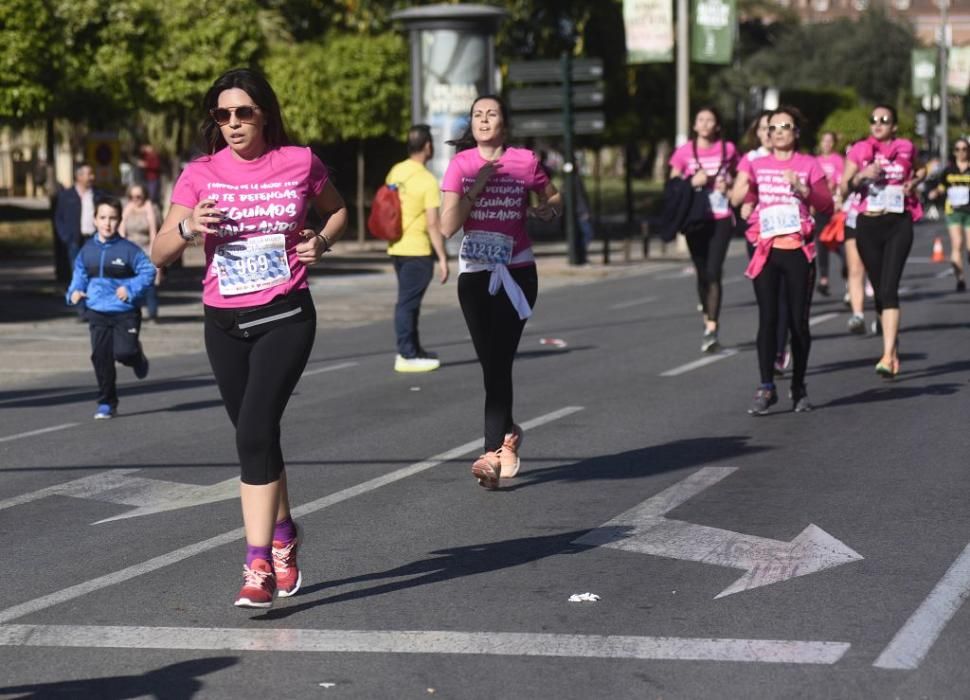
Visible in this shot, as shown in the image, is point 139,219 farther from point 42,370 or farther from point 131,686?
point 131,686

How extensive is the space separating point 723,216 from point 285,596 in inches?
379

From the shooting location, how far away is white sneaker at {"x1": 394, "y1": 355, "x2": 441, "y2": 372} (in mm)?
14602

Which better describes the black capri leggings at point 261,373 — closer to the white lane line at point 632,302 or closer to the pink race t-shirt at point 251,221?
the pink race t-shirt at point 251,221

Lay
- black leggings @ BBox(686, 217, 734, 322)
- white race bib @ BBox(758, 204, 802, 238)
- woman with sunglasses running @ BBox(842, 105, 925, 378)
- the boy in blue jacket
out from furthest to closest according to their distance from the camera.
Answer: black leggings @ BBox(686, 217, 734, 322) < woman with sunglasses running @ BBox(842, 105, 925, 378) < the boy in blue jacket < white race bib @ BBox(758, 204, 802, 238)

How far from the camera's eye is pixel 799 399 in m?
11.4

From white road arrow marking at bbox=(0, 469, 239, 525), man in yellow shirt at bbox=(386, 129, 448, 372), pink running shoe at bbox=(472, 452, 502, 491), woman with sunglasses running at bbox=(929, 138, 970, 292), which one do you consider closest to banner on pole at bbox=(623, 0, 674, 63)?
woman with sunglasses running at bbox=(929, 138, 970, 292)

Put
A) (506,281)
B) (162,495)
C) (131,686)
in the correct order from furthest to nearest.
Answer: (162,495) → (506,281) → (131,686)

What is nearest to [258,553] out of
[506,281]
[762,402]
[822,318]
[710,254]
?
[506,281]

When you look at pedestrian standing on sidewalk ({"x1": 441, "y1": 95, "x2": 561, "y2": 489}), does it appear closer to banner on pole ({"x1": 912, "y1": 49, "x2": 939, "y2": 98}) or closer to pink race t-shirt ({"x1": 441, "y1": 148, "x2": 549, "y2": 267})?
pink race t-shirt ({"x1": 441, "y1": 148, "x2": 549, "y2": 267})

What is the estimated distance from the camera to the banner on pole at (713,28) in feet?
116

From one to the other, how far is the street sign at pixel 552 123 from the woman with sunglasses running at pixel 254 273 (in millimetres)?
Answer: 24446

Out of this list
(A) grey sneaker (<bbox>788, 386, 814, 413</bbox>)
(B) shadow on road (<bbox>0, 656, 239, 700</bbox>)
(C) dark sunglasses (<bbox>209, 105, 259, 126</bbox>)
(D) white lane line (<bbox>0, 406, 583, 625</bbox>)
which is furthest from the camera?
(A) grey sneaker (<bbox>788, 386, 814, 413</bbox>)

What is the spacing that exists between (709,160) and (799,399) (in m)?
3.95

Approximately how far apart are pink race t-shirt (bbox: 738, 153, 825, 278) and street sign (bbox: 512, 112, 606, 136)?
62.1ft
